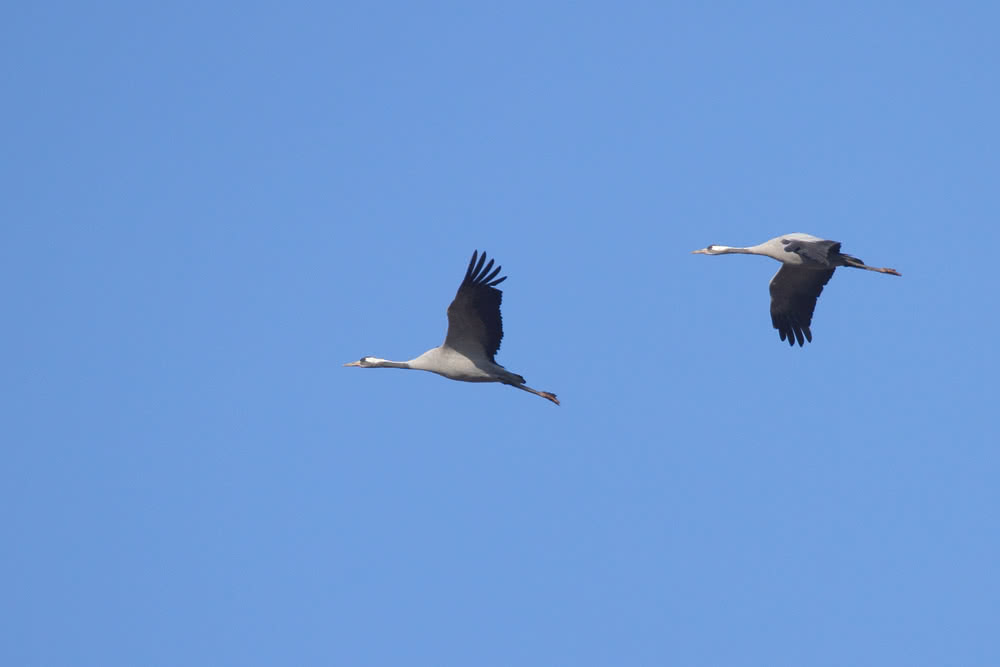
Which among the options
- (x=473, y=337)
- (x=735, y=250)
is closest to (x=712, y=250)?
(x=735, y=250)

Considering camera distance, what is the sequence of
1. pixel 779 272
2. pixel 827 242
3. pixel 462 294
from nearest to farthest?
pixel 462 294, pixel 827 242, pixel 779 272

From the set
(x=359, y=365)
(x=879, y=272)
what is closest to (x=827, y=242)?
(x=879, y=272)

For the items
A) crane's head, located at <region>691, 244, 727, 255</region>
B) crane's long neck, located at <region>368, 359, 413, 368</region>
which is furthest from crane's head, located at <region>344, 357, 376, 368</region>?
crane's head, located at <region>691, 244, 727, 255</region>

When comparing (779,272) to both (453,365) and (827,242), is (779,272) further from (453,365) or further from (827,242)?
(453,365)

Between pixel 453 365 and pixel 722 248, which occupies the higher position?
pixel 722 248

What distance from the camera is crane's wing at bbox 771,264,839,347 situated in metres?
20.2

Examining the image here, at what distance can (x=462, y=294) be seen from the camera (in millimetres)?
16750

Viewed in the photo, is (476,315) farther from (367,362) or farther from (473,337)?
(367,362)

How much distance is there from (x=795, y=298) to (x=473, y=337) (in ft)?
19.6

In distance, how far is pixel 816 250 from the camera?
61.0 feet

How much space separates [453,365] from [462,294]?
1.12 m

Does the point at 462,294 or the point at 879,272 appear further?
the point at 879,272

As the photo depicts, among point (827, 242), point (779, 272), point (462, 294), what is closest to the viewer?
point (462, 294)

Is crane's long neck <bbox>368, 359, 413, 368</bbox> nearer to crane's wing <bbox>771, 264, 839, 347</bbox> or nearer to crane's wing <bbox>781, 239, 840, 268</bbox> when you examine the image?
crane's wing <bbox>781, 239, 840, 268</bbox>
